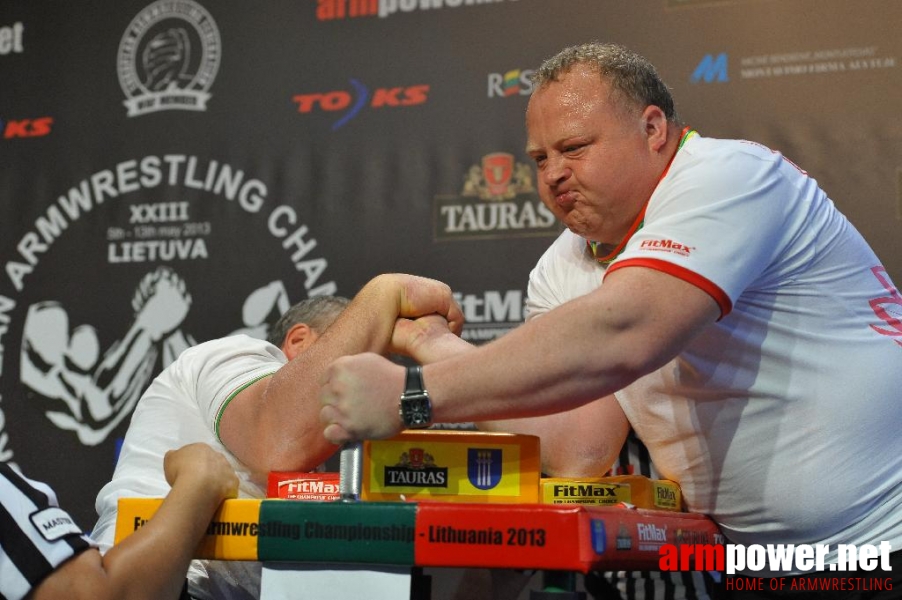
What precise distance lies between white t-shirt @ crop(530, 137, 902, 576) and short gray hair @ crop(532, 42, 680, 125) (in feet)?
0.49

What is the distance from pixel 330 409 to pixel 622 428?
0.85 metres

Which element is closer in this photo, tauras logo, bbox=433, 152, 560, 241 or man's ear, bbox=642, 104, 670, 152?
man's ear, bbox=642, 104, 670, 152

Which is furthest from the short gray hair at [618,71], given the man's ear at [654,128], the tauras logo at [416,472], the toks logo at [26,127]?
the toks logo at [26,127]

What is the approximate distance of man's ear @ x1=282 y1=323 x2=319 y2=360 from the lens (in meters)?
2.56

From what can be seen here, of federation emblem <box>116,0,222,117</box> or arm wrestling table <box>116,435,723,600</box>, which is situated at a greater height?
federation emblem <box>116,0,222,117</box>

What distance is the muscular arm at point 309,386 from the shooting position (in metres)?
1.75

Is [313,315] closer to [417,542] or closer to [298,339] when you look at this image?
[298,339]

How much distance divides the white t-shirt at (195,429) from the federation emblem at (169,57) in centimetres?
158

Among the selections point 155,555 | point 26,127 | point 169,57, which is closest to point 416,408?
point 155,555

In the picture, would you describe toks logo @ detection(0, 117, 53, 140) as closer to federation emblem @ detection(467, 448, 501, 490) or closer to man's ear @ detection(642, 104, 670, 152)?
man's ear @ detection(642, 104, 670, 152)

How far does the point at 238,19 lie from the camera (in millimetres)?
3453

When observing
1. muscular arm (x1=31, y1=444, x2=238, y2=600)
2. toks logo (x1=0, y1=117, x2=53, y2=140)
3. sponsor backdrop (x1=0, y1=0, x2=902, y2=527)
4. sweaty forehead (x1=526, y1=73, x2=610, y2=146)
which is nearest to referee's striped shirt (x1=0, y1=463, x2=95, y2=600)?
muscular arm (x1=31, y1=444, x2=238, y2=600)

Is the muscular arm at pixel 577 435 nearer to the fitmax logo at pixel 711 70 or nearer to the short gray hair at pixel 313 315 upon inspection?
the short gray hair at pixel 313 315

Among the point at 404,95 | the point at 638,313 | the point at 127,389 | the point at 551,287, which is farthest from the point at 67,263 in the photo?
the point at 638,313
